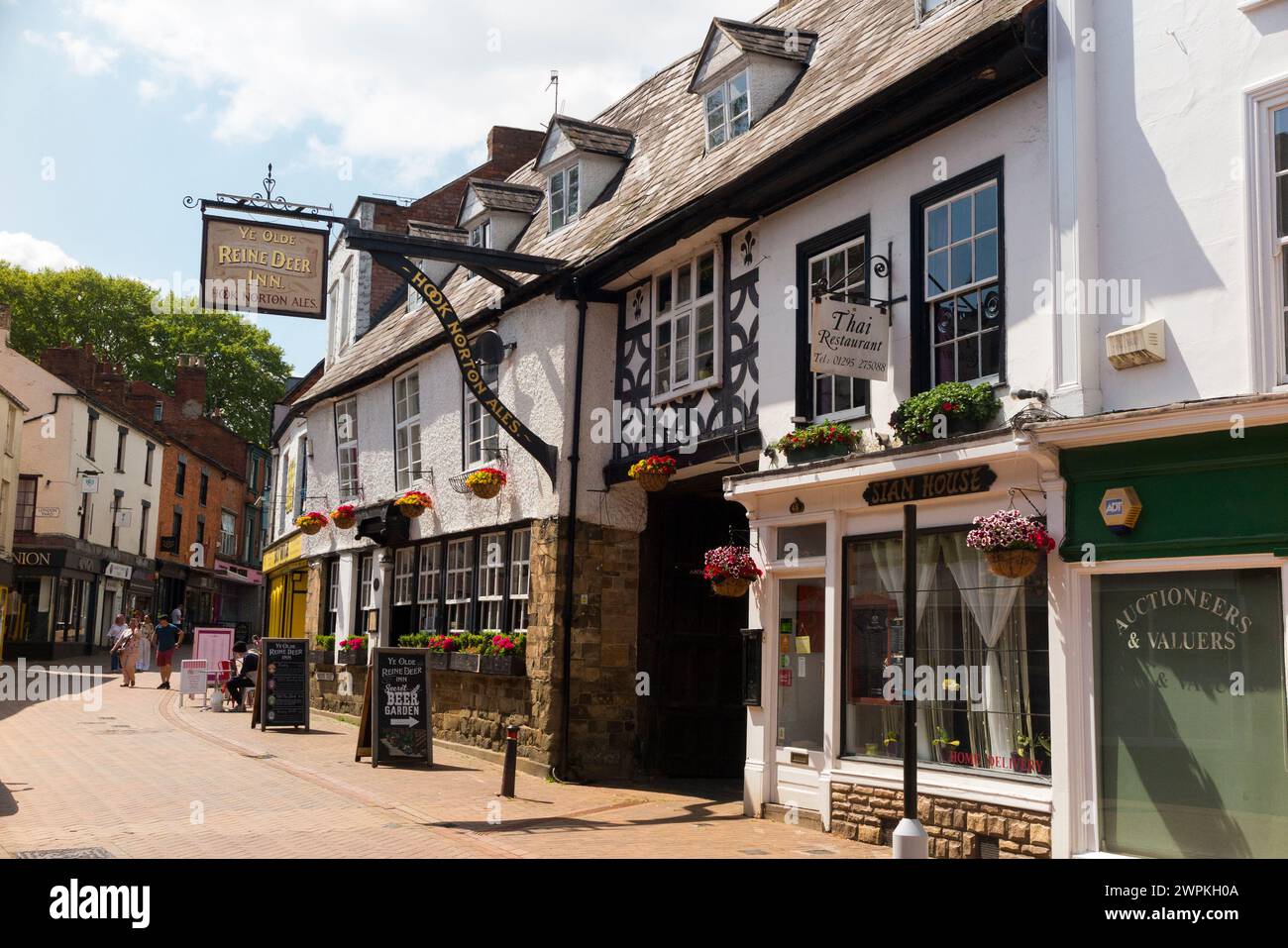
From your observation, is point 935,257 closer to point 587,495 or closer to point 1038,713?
point 1038,713

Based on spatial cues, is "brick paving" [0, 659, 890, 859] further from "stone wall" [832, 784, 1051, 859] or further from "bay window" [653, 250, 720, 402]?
"bay window" [653, 250, 720, 402]

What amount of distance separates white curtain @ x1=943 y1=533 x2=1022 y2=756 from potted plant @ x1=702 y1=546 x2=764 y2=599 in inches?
104

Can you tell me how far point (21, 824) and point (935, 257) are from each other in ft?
30.0

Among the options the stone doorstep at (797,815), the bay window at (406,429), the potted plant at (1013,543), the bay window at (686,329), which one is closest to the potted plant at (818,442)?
the bay window at (686,329)

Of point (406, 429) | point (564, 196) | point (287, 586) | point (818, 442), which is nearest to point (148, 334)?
point (287, 586)

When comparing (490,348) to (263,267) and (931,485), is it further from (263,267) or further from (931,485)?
(931,485)

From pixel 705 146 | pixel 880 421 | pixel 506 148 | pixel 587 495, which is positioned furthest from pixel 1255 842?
pixel 506 148

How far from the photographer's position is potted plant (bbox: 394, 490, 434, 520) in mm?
19578

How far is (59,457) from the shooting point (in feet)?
139

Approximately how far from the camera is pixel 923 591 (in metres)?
11.0

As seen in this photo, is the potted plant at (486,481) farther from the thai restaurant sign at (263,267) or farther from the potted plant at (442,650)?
the thai restaurant sign at (263,267)

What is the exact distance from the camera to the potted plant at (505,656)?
16.5 m

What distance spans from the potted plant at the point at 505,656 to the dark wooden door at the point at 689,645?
5.46 feet

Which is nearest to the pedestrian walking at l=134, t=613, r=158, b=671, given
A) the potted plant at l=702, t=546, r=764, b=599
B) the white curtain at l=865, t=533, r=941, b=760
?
the potted plant at l=702, t=546, r=764, b=599
